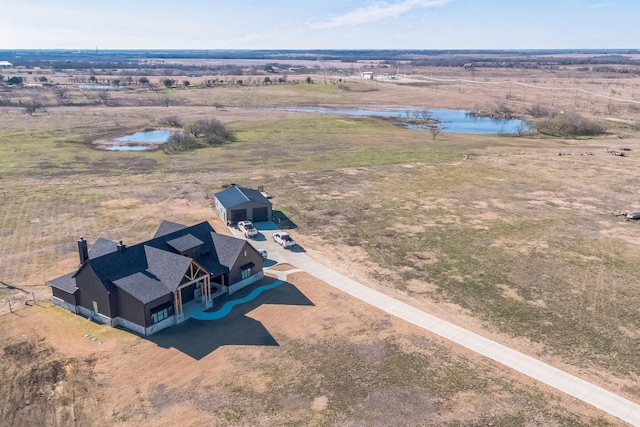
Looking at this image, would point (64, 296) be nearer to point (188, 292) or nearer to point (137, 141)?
point (188, 292)

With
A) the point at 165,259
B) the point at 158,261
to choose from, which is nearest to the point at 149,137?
the point at 158,261

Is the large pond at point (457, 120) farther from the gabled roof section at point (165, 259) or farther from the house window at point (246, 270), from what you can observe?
the gabled roof section at point (165, 259)

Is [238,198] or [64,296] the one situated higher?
[238,198]

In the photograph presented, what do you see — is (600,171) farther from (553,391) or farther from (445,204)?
(553,391)

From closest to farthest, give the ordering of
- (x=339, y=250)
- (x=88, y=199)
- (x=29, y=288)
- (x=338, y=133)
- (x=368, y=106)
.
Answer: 1. (x=29, y=288)
2. (x=339, y=250)
3. (x=88, y=199)
4. (x=338, y=133)
5. (x=368, y=106)

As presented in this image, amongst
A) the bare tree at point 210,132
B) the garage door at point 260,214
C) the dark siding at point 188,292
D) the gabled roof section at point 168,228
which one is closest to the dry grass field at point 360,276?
the dark siding at point 188,292

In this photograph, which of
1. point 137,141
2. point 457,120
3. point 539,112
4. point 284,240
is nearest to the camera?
point 284,240

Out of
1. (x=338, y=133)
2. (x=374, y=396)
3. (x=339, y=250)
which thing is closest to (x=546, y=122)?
(x=338, y=133)
